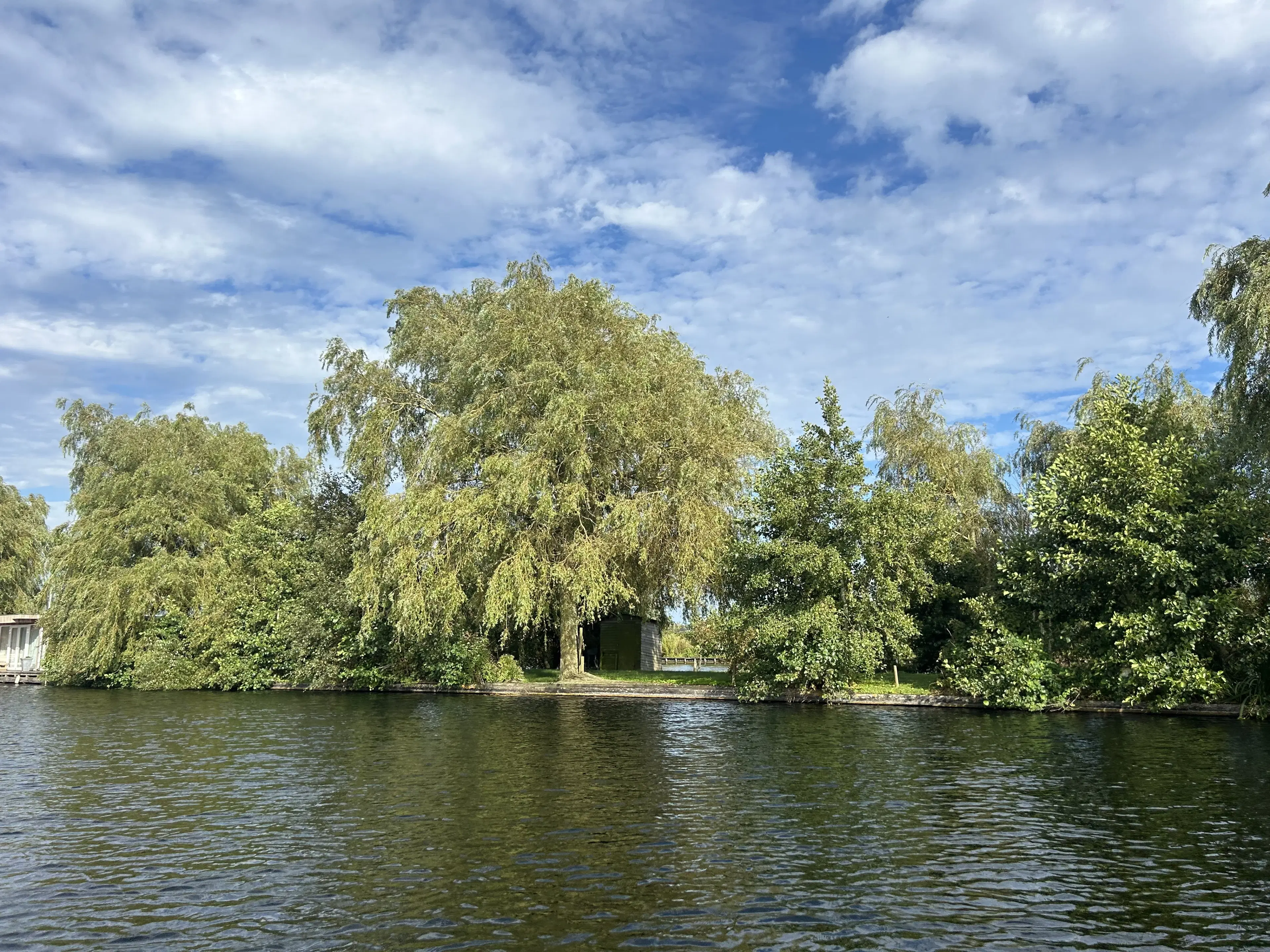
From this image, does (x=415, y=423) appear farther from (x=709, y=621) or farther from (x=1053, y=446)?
(x=1053, y=446)

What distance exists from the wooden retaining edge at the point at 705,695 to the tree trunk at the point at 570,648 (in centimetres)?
79

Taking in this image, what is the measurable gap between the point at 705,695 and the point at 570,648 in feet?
20.8

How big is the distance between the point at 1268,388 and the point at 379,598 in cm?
2839

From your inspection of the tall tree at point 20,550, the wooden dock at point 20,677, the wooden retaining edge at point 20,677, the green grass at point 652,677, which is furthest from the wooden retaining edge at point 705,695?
the tall tree at point 20,550

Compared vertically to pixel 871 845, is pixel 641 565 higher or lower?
higher

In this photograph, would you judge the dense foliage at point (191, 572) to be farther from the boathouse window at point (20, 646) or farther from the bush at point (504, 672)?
the boathouse window at point (20, 646)

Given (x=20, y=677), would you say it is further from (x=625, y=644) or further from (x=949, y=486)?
(x=949, y=486)

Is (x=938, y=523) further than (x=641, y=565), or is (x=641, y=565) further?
(x=641, y=565)

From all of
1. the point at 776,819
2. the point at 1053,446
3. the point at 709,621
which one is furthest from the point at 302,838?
the point at 1053,446

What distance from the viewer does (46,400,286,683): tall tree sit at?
38312mm

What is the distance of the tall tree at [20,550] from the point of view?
51.5 m

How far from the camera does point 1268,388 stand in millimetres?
23641

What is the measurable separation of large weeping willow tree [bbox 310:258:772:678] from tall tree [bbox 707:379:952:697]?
2272 millimetres

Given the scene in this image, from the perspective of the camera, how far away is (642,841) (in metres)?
11.1
